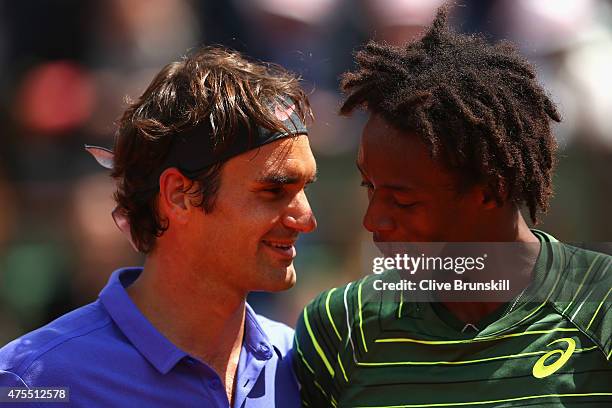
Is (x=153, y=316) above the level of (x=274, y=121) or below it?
below

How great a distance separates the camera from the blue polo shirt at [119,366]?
2.65m

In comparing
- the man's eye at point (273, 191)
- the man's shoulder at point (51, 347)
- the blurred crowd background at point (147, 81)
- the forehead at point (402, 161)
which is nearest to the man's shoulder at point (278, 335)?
the man's eye at point (273, 191)

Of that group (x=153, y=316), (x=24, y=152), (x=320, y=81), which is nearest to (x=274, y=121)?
(x=153, y=316)

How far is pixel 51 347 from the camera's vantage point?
2.70 m

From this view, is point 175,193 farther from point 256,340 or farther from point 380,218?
point 380,218

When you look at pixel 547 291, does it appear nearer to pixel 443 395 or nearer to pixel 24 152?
pixel 443 395

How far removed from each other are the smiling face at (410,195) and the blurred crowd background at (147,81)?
2726mm

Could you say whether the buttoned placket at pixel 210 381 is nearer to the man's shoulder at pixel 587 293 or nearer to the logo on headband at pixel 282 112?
the logo on headband at pixel 282 112

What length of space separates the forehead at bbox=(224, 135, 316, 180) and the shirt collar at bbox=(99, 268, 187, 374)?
1.63 ft

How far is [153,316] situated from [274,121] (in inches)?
27.3

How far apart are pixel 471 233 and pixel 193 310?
0.87 meters

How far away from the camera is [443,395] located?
259 centimetres

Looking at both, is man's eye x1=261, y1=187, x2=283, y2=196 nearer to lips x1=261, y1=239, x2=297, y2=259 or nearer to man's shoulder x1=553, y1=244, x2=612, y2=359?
lips x1=261, y1=239, x2=297, y2=259

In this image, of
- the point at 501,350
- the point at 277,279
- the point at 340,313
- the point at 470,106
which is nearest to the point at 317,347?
the point at 340,313
